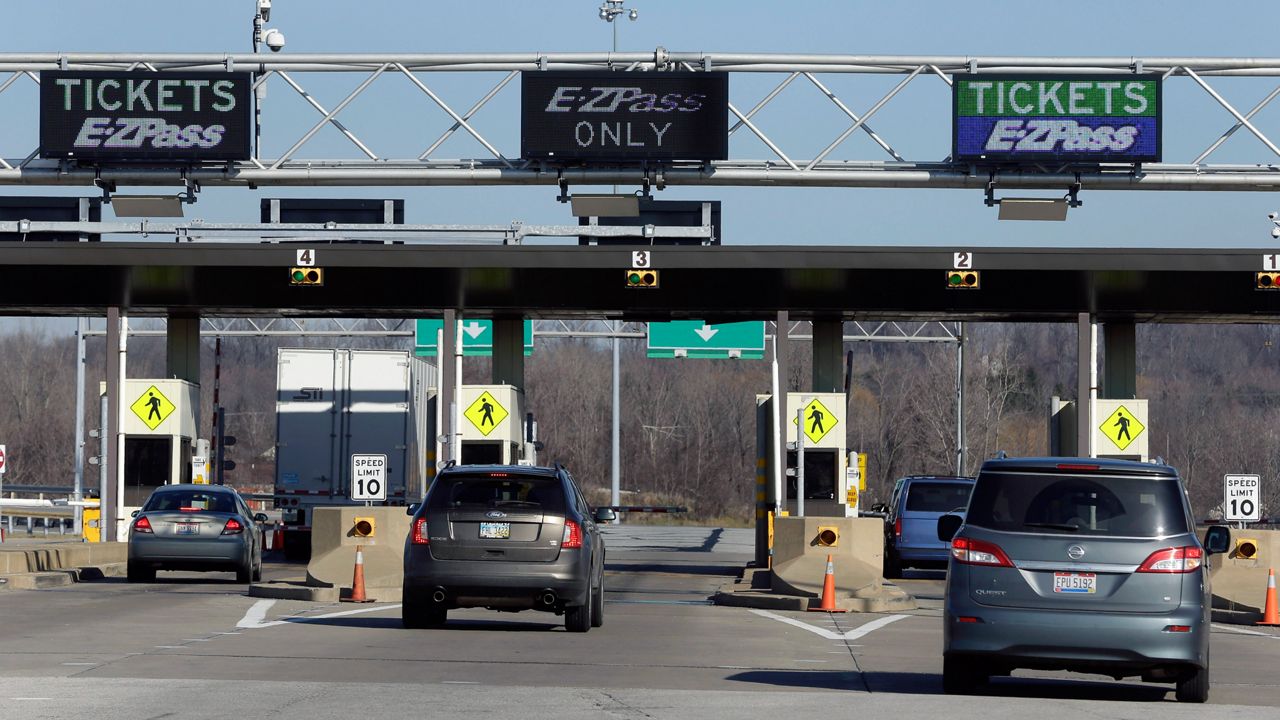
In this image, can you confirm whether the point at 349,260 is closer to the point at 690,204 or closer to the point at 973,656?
the point at 690,204

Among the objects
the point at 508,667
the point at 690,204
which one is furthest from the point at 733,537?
the point at 508,667

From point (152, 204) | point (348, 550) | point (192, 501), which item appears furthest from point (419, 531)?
point (152, 204)

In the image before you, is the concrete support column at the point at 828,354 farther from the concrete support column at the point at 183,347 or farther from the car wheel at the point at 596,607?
the car wheel at the point at 596,607

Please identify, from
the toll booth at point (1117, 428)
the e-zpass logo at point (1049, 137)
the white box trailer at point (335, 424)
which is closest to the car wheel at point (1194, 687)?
the e-zpass logo at point (1049, 137)

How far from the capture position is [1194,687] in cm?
1300

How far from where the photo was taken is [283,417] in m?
37.7

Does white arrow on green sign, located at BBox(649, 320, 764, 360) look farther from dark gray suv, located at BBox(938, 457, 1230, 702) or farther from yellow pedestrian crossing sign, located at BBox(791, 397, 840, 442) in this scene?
dark gray suv, located at BBox(938, 457, 1230, 702)

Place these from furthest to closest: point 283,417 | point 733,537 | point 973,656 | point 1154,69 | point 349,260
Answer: point 733,537 → point 283,417 → point 349,260 → point 1154,69 → point 973,656

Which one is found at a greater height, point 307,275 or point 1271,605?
point 307,275

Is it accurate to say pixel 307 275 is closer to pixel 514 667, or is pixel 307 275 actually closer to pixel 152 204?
Answer: pixel 152 204

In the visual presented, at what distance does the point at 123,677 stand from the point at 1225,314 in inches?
1021

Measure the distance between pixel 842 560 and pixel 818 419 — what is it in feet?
38.9

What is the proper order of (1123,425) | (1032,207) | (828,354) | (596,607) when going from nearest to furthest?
(596,607) → (1032,207) → (1123,425) → (828,354)

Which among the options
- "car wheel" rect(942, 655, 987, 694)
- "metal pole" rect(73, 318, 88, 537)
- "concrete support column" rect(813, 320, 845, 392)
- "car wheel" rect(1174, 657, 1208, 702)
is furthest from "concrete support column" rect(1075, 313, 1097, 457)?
"metal pole" rect(73, 318, 88, 537)
